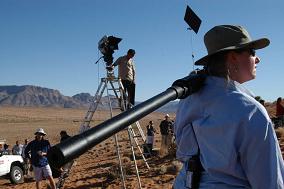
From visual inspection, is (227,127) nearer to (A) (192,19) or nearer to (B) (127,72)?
(A) (192,19)

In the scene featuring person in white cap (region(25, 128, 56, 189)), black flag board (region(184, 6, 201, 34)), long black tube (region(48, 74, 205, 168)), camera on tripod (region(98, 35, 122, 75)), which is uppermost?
camera on tripod (region(98, 35, 122, 75))

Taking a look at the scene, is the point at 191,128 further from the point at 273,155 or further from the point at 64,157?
the point at 64,157

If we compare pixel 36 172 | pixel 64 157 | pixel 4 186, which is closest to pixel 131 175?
pixel 36 172

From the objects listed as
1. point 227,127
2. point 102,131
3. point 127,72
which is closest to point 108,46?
point 127,72

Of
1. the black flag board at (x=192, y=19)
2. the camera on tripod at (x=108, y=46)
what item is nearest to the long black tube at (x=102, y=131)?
the black flag board at (x=192, y=19)

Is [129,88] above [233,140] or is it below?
above

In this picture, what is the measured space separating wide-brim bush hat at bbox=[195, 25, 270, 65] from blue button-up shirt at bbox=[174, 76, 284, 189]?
0.14 metres

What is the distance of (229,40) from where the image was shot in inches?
83.3

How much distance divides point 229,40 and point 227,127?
43 centimetres

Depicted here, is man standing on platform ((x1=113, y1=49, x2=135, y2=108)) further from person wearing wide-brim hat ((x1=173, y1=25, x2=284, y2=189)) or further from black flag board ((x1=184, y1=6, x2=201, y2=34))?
person wearing wide-brim hat ((x1=173, y1=25, x2=284, y2=189))

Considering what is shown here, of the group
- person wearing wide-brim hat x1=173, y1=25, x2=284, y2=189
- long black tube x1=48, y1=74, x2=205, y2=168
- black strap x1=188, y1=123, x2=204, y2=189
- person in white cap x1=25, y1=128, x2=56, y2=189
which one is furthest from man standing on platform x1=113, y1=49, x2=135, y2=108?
long black tube x1=48, y1=74, x2=205, y2=168

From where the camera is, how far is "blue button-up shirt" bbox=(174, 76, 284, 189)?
1.88m

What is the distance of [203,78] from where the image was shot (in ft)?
7.02

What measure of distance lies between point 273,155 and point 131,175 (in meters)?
12.0
